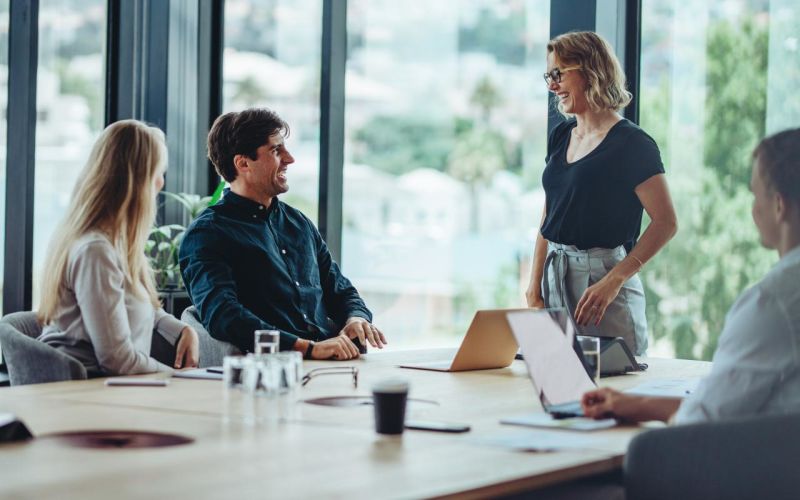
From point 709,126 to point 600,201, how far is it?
3.96 feet

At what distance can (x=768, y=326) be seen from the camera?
1.88 m

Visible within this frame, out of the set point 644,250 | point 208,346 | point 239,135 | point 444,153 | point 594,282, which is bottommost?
point 208,346

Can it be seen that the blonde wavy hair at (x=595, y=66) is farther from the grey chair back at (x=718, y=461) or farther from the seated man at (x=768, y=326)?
the grey chair back at (x=718, y=461)

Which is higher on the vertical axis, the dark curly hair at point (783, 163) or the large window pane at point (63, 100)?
the large window pane at point (63, 100)

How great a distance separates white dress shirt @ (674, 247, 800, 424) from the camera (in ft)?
6.13

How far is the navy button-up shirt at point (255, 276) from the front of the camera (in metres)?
3.43

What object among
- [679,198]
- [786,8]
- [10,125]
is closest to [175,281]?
[10,125]

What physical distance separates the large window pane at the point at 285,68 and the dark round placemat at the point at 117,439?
11.6ft

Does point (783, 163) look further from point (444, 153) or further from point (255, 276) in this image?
point (444, 153)

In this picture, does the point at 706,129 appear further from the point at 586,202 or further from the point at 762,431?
the point at 762,431

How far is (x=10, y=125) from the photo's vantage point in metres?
4.71

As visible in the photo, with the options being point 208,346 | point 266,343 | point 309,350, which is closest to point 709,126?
point 309,350

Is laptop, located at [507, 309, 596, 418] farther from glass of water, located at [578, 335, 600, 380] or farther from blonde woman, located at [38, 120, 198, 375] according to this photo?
blonde woman, located at [38, 120, 198, 375]

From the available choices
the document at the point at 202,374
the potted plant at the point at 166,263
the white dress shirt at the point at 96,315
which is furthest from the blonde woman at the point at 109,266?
the potted plant at the point at 166,263
